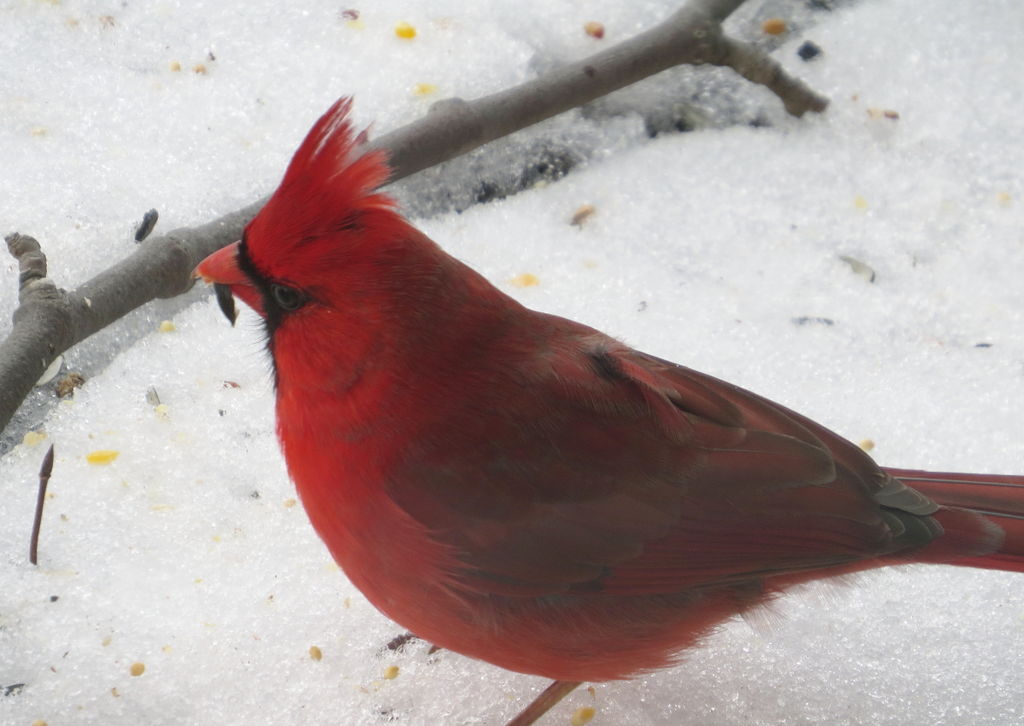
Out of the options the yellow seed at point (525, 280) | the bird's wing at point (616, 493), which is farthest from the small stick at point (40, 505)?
the yellow seed at point (525, 280)

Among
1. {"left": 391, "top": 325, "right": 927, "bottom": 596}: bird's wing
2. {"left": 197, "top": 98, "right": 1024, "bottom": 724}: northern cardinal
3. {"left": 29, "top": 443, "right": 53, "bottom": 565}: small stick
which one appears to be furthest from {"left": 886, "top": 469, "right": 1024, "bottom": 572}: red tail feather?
{"left": 29, "top": 443, "right": 53, "bottom": 565}: small stick

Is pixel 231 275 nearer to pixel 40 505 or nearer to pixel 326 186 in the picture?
pixel 326 186

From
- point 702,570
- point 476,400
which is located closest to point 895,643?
point 702,570

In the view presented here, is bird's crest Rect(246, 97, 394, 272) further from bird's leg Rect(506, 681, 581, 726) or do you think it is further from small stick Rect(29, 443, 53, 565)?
bird's leg Rect(506, 681, 581, 726)

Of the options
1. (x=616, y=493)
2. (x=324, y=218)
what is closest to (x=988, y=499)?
(x=616, y=493)

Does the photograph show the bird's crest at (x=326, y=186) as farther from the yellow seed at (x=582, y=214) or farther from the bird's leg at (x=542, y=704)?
the yellow seed at (x=582, y=214)
